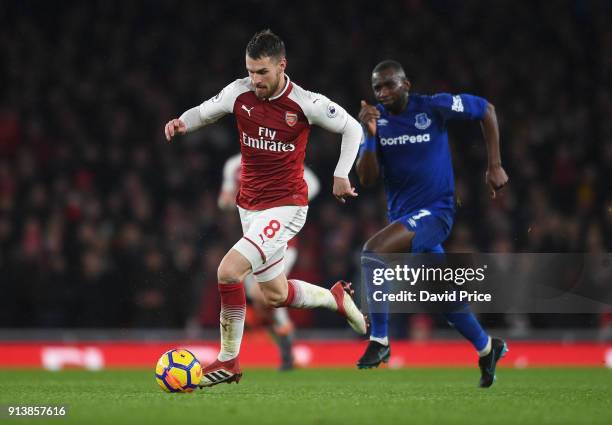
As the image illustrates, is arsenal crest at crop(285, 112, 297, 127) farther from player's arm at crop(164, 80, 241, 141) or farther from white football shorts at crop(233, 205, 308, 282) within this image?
white football shorts at crop(233, 205, 308, 282)

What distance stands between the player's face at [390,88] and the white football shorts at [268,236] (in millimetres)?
1044

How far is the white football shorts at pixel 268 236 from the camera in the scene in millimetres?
6828

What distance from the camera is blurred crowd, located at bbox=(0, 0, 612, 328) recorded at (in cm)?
1301

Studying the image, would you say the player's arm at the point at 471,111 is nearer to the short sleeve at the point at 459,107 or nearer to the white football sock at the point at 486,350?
the short sleeve at the point at 459,107

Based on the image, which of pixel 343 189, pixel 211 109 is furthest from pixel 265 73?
pixel 343 189

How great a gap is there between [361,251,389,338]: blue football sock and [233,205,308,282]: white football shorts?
1.89ft

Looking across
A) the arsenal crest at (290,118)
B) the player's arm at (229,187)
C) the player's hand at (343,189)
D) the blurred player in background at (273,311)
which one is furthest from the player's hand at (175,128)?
the blurred player in background at (273,311)

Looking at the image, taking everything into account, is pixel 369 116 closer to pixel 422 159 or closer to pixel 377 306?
pixel 422 159

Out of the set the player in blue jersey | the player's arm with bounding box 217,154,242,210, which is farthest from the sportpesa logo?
the player's arm with bounding box 217,154,242,210

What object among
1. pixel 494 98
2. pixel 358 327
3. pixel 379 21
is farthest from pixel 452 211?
pixel 379 21

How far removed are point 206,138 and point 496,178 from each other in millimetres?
8805

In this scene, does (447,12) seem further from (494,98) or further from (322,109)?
(322,109)

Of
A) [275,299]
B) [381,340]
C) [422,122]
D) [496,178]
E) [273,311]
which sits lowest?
[273,311]

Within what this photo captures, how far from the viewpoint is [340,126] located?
277 inches
